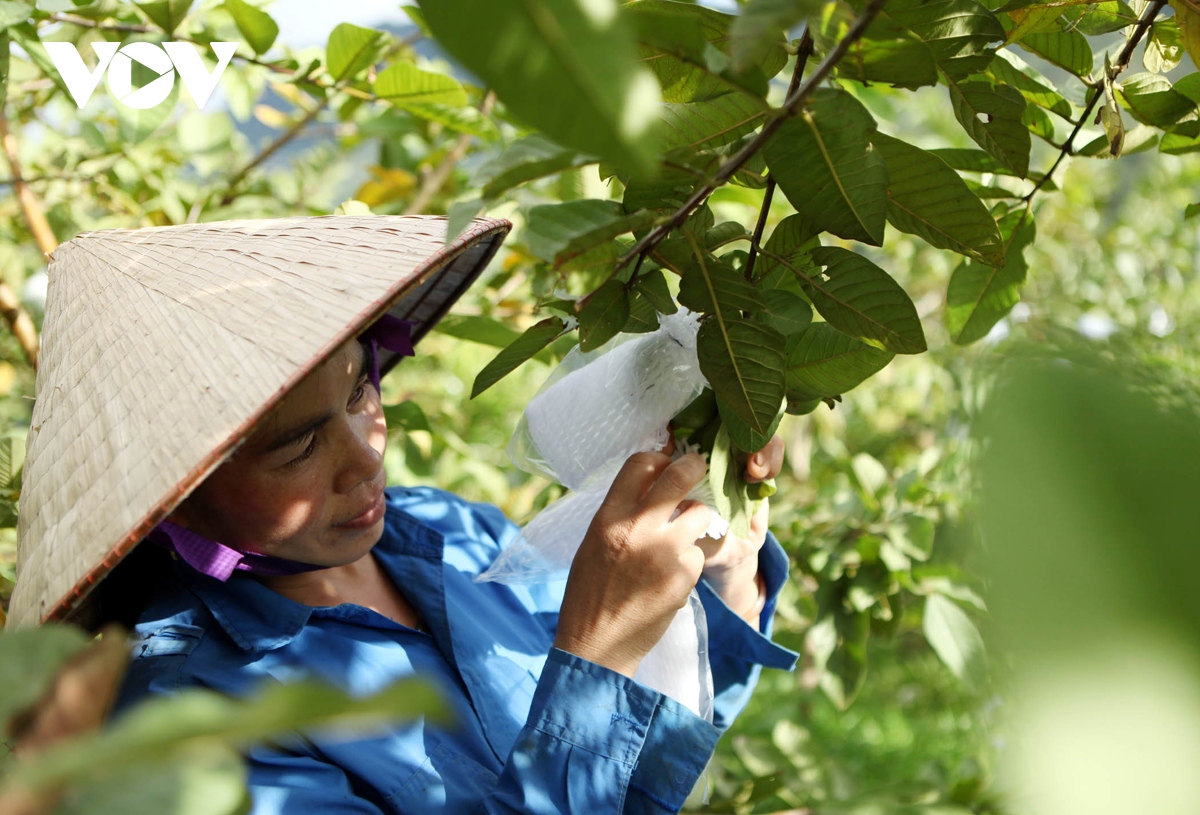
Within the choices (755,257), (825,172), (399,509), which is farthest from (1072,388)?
(399,509)

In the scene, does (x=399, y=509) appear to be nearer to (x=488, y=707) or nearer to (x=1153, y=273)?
(x=488, y=707)

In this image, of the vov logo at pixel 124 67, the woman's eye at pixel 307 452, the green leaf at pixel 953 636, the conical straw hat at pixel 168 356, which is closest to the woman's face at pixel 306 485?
the woman's eye at pixel 307 452

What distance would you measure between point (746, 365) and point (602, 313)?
0.11 meters

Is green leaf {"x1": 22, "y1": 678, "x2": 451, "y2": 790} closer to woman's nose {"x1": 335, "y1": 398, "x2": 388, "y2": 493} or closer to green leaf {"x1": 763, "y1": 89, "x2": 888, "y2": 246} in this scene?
green leaf {"x1": 763, "y1": 89, "x2": 888, "y2": 246}

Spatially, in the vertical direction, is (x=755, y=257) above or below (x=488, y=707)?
above

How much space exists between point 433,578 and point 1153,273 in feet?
9.03

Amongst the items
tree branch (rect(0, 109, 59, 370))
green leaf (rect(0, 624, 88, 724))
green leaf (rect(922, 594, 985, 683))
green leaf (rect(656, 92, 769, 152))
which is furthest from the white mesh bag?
tree branch (rect(0, 109, 59, 370))

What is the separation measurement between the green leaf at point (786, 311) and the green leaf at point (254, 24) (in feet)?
2.65

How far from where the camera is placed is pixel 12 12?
3.15ft

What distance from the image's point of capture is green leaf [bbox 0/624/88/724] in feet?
0.98

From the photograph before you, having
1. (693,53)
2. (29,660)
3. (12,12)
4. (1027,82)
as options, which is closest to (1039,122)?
(1027,82)

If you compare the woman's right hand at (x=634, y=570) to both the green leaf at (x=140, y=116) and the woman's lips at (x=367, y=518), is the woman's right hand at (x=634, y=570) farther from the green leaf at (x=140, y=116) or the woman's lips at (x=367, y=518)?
the green leaf at (x=140, y=116)

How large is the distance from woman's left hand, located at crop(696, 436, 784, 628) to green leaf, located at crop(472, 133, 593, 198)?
21.4 inches

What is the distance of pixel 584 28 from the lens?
0.34m
